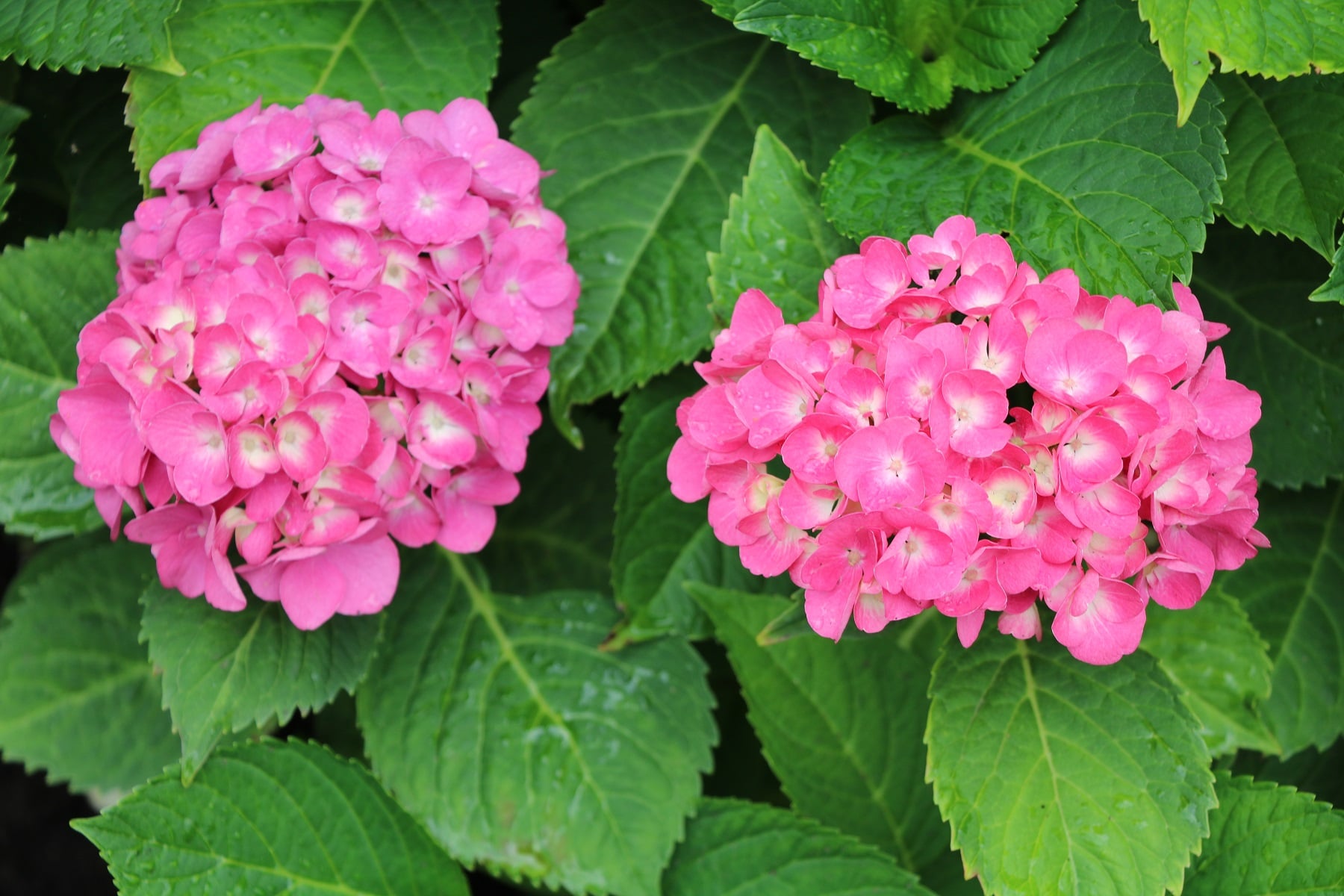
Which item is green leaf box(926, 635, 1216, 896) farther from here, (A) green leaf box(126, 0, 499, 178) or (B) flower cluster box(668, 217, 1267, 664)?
(A) green leaf box(126, 0, 499, 178)

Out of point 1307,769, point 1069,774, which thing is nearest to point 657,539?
point 1069,774

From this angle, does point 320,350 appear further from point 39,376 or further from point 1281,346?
point 1281,346

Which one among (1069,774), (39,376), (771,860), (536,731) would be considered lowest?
(771,860)

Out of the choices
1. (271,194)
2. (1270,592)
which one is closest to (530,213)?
(271,194)

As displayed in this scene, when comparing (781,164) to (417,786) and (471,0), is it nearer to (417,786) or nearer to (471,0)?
(471,0)

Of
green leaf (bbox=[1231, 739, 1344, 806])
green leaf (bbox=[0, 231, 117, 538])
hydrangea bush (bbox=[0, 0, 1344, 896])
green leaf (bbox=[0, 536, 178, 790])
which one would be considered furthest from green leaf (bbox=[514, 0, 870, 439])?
green leaf (bbox=[1231, 739, 1344, 806])

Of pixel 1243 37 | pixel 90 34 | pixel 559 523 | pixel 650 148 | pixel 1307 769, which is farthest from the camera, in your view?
pixel 559 523
